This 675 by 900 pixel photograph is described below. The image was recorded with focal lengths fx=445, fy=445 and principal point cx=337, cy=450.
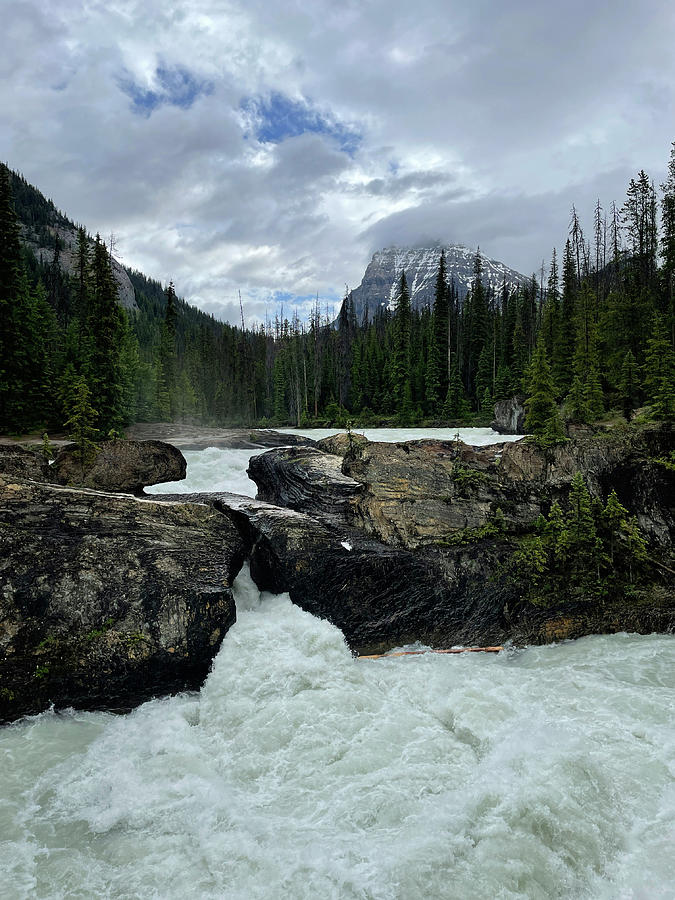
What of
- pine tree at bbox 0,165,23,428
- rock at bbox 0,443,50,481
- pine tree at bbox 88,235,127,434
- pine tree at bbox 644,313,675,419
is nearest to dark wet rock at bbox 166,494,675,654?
rock at bbox 0,443,50,481

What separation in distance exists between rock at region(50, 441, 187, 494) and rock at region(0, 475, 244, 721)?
232 inches

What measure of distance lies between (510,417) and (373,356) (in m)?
33.3

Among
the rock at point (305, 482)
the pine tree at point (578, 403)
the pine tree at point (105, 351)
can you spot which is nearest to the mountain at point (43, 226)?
the pine tree at point (105, 351)

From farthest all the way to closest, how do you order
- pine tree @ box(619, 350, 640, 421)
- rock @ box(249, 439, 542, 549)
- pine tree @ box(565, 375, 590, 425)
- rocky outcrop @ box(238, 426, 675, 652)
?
pine tree @ box(619, 350, 640, 421)
pine tree @ box(565, 375, 590, 425)
rock @ box(249, 439, 542, 549)
rocky outcrop @ box(238, 426, 675, 652)

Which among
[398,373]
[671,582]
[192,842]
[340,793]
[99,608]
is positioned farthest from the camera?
[398,373]

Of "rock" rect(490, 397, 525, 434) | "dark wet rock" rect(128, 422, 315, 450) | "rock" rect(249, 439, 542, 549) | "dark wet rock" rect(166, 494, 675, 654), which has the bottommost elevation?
"dark wet rock" rect(166, 494, 675, 654)

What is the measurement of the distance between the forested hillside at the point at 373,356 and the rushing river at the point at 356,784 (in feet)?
23.7

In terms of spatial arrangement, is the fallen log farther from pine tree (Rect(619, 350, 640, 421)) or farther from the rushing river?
pine tree (Rect(619, 350, 640, 421))

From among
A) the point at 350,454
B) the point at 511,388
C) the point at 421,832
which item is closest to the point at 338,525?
the point at 350,454

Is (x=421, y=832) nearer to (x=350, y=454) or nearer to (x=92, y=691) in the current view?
(x=92, y=691)

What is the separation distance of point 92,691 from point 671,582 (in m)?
11.1

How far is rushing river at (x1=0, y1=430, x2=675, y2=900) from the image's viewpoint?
14.2ft

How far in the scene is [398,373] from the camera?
212 ft

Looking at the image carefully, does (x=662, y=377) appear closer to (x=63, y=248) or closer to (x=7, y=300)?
(x=7, y=300)
